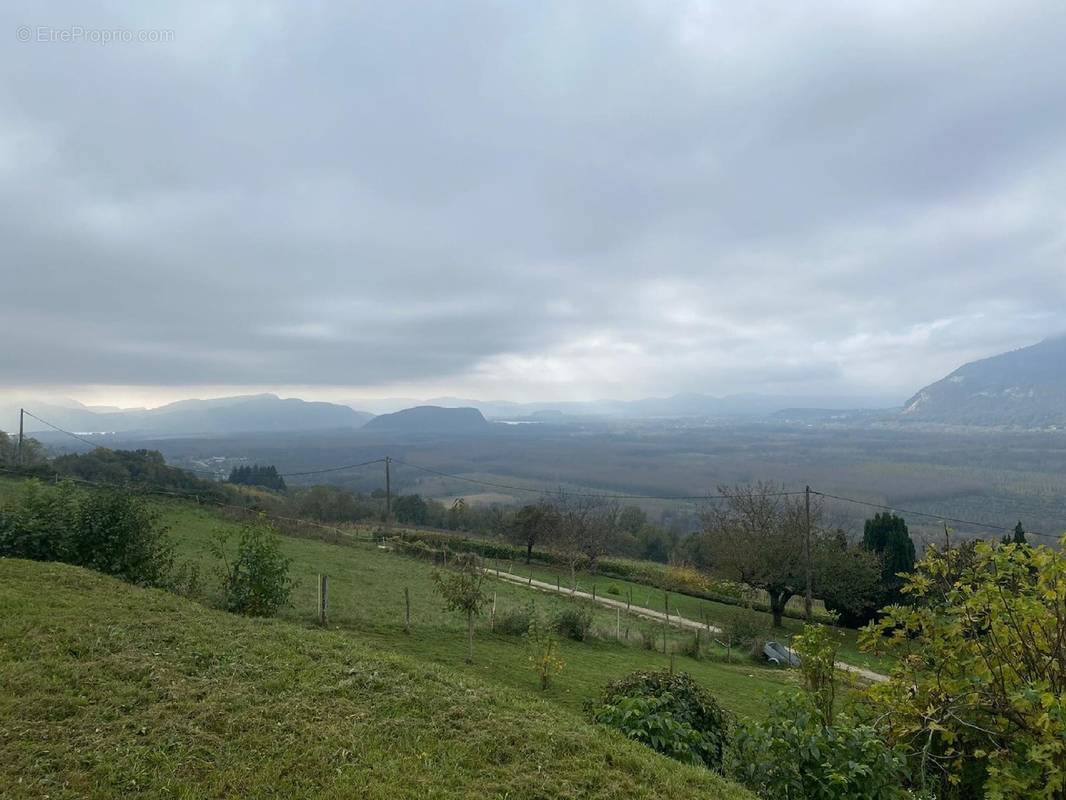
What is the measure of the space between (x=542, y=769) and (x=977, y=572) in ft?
14.6

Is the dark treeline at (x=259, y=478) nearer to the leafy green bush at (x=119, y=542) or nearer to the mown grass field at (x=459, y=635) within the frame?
the mown grass field at (x=459, y=635)

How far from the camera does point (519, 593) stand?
89.0ft

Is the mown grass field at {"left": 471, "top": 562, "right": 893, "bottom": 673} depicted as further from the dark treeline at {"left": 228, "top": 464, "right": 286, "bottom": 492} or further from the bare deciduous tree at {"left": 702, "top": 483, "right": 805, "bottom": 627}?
the dark treeline at {"left": 228, "top": 464, "right": 286, "bottom": 492}

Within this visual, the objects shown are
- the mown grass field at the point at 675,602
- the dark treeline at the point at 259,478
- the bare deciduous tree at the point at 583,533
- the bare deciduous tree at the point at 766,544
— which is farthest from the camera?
the dark treeline at the point at 259,478

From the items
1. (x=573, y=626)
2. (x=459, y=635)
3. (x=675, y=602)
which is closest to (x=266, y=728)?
(x=459, y=635)

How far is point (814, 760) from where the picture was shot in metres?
5.00

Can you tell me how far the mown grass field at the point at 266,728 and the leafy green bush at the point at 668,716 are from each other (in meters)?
0.47

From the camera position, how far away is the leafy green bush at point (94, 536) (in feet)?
38.1

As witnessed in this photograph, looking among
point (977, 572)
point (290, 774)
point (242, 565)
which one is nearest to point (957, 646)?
point (977, 572)

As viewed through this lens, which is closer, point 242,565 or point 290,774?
point 290,774

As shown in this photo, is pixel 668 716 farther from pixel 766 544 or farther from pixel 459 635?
pixel 766 544

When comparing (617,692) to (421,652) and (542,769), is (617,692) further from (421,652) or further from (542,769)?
(421,652)

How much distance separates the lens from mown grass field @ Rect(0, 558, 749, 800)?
15.5ft

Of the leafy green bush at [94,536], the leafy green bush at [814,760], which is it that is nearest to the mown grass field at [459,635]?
the leafy green bush at [94,536]
